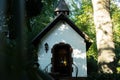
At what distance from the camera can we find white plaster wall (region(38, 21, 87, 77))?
2191 cm

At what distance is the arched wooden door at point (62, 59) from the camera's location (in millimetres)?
22078

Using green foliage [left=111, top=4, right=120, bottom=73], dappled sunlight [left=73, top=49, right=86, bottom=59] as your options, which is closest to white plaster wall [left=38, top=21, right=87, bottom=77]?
dappled sunlight [left=73, top=49, right=86, bottom=59]

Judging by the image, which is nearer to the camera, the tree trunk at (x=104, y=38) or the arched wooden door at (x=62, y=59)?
the tree trunk at (x=104, y=38)

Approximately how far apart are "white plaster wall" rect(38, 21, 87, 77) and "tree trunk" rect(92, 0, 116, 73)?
11.4 meters

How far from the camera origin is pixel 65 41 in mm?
22281

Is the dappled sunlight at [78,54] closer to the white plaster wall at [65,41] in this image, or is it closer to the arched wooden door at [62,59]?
the white plaster wall at [65,41]

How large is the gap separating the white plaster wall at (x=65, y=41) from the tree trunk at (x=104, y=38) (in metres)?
11.4

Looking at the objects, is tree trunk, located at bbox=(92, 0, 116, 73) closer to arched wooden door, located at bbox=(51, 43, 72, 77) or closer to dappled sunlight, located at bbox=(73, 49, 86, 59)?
dappled sunlight, located at bbox=(73, 49, 86, 59)

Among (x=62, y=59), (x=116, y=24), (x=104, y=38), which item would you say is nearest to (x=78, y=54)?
(x=62, y=59)

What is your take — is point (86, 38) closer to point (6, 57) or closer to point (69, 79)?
point (69, 79)

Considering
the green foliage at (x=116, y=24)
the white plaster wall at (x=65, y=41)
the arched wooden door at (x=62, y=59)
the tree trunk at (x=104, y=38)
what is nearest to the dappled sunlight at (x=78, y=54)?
the white plaster wall at (x=65, y=41)

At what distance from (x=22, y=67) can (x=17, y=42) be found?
6.4 inches

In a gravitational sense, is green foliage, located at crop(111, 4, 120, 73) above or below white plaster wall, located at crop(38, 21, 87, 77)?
above

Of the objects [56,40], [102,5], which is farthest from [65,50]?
[102,5]
